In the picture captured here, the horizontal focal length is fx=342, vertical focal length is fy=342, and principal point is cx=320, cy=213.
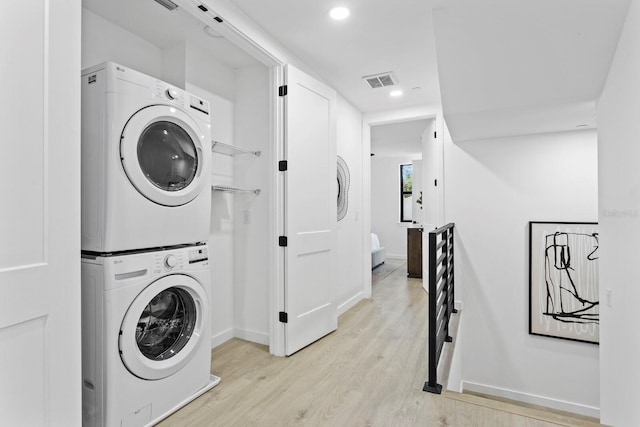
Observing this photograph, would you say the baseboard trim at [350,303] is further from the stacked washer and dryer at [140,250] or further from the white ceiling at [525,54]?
the white ceiling at [525,54]

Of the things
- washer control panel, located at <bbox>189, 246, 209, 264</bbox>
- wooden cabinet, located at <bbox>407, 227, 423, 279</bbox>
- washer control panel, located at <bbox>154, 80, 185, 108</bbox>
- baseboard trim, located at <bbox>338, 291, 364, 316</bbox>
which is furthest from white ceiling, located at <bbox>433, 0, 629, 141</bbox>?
wooden cabinet, located at <bbox>407, 227, 423, 279</bbox>

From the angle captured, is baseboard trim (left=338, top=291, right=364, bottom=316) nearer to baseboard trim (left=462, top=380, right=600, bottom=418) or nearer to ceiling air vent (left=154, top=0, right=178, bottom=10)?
baseboard trim (left=462, top=380, right=600, bottom=418)

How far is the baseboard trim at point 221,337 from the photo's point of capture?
277cm

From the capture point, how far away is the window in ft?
26.7

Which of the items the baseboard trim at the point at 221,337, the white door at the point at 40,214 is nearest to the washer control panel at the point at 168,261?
the white door at the point at 40,214

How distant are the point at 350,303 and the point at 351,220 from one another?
97cm

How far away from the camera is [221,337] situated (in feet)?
9.38

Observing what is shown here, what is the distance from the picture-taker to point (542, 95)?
8.20 feet

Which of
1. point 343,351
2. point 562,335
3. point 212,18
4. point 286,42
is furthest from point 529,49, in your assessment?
point 562,335

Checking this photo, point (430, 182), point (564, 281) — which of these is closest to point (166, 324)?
point (430, 182)

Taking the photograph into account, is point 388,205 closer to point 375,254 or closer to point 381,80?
point 375,254

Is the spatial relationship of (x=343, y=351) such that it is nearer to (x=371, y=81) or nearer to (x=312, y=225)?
(x=312, y=225)

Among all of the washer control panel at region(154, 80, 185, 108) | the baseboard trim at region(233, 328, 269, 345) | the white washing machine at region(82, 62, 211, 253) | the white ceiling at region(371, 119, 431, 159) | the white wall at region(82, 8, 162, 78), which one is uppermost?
the white ceiling at region(371, 119, 431, 159)

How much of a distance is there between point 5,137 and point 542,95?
305 centimetres
